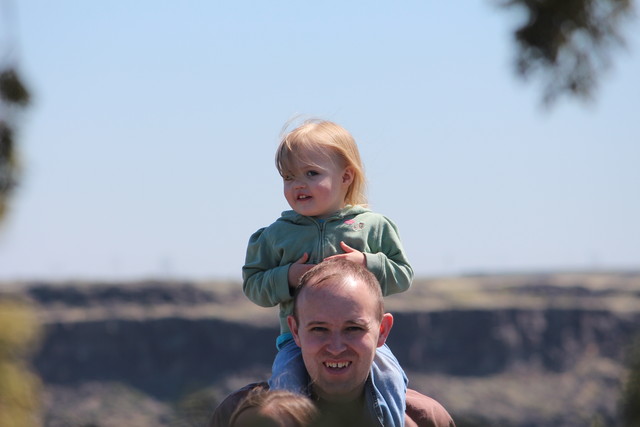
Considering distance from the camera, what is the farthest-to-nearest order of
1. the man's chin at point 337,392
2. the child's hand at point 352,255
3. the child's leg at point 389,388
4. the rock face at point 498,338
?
the rock face at point 498,338
the child's hand at point 352,255
the child's leg at point 389,388
the man's chin at point 337,392

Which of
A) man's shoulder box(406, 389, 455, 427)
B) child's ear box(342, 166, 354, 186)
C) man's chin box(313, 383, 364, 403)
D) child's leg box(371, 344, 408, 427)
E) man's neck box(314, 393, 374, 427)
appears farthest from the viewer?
child's ear box(342, 166, 354, 186)

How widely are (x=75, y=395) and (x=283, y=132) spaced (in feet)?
514

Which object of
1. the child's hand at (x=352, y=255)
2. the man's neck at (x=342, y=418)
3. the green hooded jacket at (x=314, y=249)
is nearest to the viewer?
the man's neck at (x=342, y=418)

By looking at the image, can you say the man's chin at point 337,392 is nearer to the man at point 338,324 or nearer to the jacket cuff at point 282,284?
the man at point 338,324

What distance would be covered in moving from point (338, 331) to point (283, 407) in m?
1.48

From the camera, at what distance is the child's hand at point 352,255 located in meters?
4.87

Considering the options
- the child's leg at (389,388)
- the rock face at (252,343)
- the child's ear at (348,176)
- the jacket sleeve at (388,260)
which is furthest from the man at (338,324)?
the rock face at (252,343)

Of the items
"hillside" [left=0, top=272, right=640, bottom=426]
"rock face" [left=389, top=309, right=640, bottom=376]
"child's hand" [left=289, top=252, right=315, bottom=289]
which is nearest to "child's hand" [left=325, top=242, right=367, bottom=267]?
"child's hand" [left=289, top=252, right=315, bottom=289]

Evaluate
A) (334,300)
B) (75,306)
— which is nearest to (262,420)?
(334,300)

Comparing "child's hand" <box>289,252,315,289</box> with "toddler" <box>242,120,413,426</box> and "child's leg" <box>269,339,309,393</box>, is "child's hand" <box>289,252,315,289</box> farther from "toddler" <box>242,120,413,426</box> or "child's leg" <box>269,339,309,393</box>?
"child's leg" <box>269,339,309,393</box>

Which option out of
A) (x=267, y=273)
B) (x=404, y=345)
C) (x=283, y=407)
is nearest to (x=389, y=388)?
(x=267, y=273)

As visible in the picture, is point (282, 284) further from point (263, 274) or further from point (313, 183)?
point (313, 183)

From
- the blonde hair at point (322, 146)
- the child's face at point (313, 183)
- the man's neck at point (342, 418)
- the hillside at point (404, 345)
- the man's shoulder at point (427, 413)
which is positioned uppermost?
the blonde hair at point (322, 146)

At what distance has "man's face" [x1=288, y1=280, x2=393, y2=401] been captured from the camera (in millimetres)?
4113
